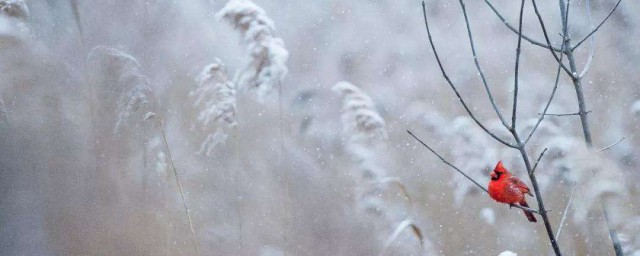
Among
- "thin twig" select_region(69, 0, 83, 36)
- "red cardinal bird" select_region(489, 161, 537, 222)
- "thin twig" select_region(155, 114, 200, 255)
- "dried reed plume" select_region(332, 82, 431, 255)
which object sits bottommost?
"red cardinal bird" select_region(489, 161, 537, 222)

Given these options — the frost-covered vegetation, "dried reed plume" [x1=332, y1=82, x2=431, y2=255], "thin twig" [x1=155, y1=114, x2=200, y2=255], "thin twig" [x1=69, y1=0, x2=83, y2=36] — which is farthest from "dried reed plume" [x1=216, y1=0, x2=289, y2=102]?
"thin twig" [x1=69, y1=0, x2=83, y2=36]

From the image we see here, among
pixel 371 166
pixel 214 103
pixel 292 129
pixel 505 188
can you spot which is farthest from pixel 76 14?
pixel 505 188

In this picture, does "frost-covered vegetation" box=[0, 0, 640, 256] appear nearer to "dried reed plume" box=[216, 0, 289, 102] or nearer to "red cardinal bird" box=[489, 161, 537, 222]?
"dried reed plume" box=[216, 0, 289, 102]

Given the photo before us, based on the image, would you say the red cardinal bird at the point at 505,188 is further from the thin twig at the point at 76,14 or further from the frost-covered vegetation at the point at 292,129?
the thin twig at the point at 76,14

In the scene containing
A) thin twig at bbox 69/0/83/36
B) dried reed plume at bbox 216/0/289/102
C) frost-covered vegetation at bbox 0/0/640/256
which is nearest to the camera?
frost-covered vegetation at bbox 0/0/640/256

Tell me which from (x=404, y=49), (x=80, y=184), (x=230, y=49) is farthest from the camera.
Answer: (x=80, y=184)

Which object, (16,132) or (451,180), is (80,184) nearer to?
(16,132)

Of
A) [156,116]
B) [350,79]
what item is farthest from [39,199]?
[350,79]

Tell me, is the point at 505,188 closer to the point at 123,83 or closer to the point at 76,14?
the point at 123,83
